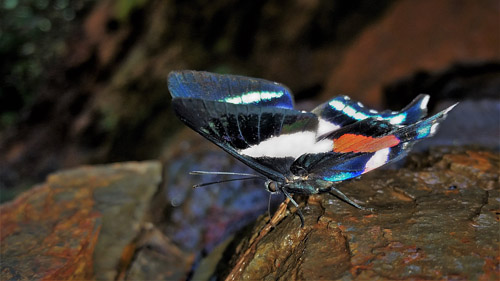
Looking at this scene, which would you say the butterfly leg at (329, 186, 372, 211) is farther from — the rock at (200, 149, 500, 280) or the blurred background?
the blurred background

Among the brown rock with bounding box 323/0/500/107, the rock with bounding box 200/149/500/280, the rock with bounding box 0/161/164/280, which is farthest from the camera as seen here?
the brown rock with bounding box 323/0/500/107

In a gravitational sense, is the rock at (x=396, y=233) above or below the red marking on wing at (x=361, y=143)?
below

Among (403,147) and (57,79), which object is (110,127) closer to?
(57,79)

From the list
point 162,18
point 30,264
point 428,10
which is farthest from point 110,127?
point 428,10

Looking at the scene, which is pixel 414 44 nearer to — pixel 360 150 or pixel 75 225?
pixel 360 150

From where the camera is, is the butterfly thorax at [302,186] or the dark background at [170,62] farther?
the dark background at [170,62]

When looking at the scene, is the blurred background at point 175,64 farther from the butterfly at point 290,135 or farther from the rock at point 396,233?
the butterfly at point 290,135

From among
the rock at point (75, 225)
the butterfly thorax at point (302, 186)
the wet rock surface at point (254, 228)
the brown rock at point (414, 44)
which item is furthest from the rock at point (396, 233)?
the brown rock at point (414, 44)

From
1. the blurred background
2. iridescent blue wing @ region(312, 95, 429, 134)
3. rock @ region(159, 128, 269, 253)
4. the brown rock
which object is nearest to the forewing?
iridescent blue wing @ region(312, 95, 429, 134)
